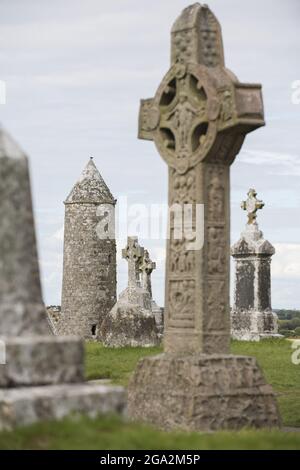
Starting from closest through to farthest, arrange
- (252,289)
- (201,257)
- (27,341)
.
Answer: (27,341) → (201,257) → (252,289)

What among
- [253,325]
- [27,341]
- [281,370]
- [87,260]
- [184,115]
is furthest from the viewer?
[87,260]

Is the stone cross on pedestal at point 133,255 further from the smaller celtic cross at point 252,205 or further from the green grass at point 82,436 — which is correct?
the green grass at point 82,436

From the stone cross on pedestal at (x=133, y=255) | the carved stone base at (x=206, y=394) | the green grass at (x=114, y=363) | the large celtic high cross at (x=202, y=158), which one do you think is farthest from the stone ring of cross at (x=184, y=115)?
the stone cross on pedestal at (x=133, y=255)

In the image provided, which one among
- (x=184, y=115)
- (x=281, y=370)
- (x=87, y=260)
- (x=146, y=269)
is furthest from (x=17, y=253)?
(x=87, y=260)

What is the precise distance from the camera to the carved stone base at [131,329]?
2339cm

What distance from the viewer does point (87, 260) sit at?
41.7 meters

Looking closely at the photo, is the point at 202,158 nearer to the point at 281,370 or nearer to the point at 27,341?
the point at 27,341

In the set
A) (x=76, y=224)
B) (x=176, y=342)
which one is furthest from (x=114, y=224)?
(x=176, y=342)

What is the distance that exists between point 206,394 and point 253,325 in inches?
595
